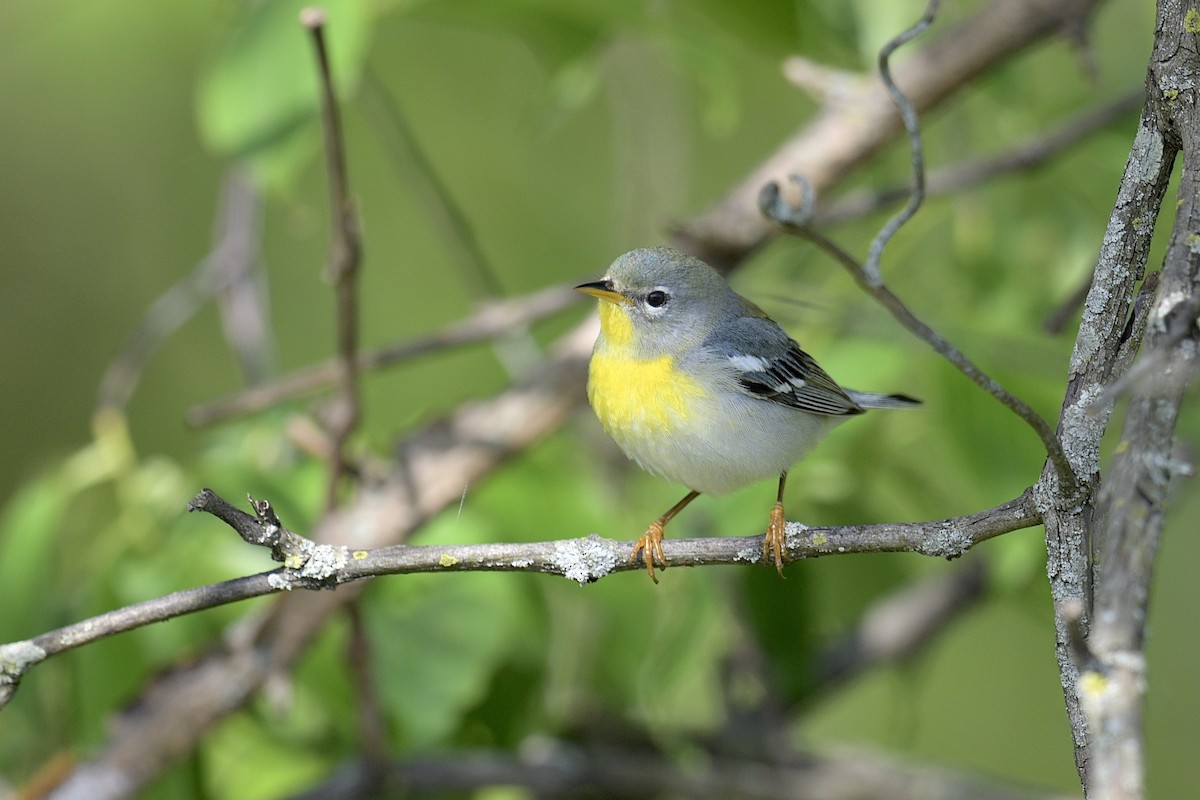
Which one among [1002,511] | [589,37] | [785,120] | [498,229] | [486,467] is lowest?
[1002,511]

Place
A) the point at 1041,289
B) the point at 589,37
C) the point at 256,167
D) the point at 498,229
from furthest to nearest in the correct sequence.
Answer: the point at 498,229, the point at 1041,289, the point at 589,37, the point at 256,167

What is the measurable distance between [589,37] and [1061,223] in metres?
1.57

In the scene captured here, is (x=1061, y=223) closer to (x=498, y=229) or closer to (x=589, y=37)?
(x=589, y=37)

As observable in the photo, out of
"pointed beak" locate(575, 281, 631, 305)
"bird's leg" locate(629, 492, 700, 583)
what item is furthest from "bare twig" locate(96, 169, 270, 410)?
"bird's leg" locate(629, 492, 700, 583)

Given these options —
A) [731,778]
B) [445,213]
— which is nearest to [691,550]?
[731,778]

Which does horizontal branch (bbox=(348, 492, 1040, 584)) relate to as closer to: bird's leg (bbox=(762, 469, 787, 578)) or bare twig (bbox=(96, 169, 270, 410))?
bird's leg (bbox=(762, 469, 787, 578))

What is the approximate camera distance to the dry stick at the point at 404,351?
313cm

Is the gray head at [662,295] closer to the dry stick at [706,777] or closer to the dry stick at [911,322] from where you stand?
the dry stick at [911,322]

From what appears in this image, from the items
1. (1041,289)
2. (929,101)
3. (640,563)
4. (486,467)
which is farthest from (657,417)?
(1041,289)

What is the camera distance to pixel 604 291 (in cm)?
267

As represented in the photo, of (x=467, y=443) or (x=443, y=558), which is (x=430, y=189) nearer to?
(x=467, y=443)

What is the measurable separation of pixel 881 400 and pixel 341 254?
1321mm

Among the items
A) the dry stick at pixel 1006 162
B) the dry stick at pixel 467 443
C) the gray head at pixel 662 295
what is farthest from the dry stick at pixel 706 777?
the dry stick at pixel 1006 162

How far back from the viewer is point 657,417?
2.48 metres
